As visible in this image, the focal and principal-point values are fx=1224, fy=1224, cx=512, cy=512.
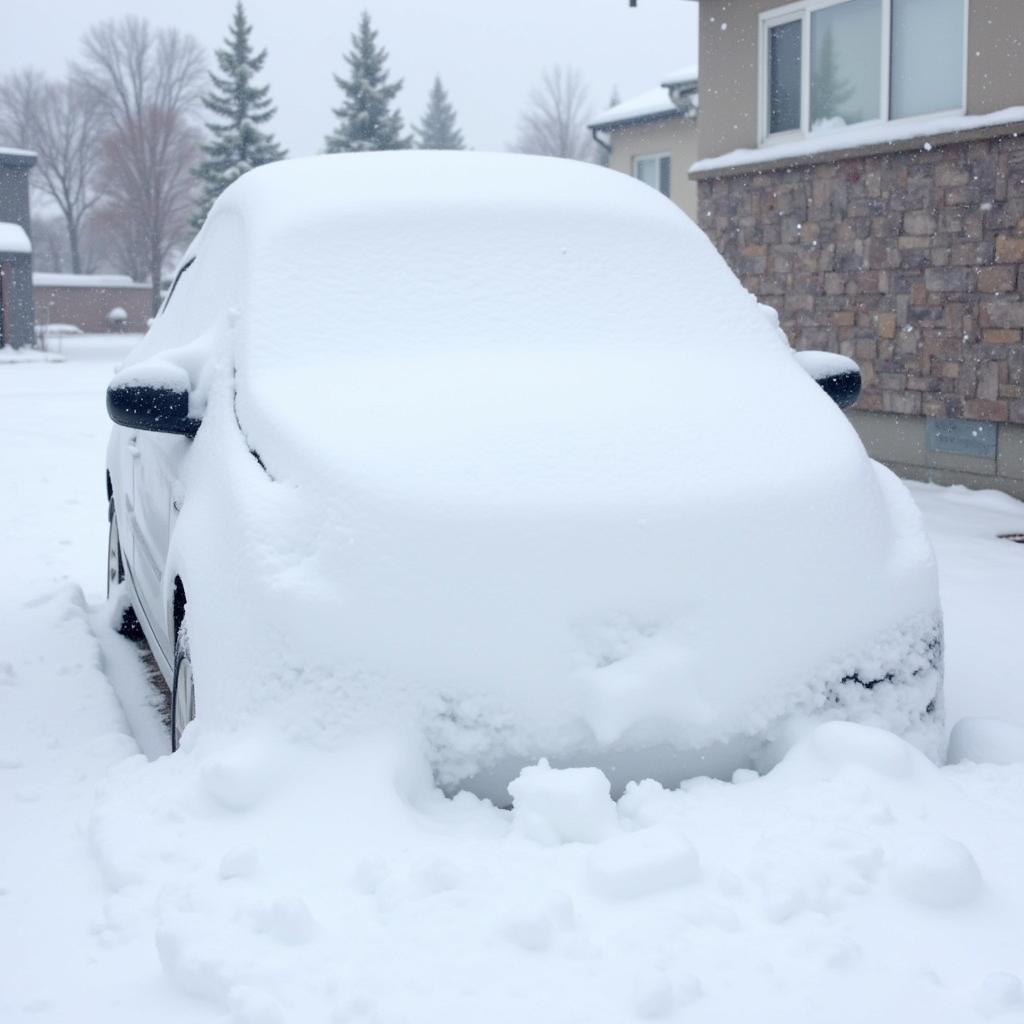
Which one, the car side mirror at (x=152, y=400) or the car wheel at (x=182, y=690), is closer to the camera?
the car wheel at (x=182, y=690)

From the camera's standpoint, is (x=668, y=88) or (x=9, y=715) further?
(x=668, y=88)

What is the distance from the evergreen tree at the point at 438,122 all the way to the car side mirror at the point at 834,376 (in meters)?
66.8

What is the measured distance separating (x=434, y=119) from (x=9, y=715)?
69306 millimetres

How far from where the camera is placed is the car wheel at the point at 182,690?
295 centimetres

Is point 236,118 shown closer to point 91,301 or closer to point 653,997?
point 91,301

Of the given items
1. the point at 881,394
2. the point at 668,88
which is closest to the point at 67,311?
the point at 668,88

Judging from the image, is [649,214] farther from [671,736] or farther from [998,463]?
[998,463]

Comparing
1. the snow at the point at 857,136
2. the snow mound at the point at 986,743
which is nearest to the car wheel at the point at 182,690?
the snow mound at the point at 986,743

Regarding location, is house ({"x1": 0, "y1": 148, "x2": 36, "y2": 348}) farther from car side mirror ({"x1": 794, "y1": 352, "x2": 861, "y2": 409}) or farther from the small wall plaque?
car side mirror ({"x1": 794, "y1": 352, "x2": 861, "y2": 409})

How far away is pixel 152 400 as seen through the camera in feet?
10.5

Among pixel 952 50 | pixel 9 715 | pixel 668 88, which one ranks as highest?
pixel 668 88

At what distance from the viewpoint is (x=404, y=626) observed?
2.53 m

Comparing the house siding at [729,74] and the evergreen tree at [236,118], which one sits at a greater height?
the evergreen tree at [236,118]

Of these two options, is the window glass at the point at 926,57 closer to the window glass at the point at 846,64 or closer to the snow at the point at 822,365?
the window glass at the point at 846,64
